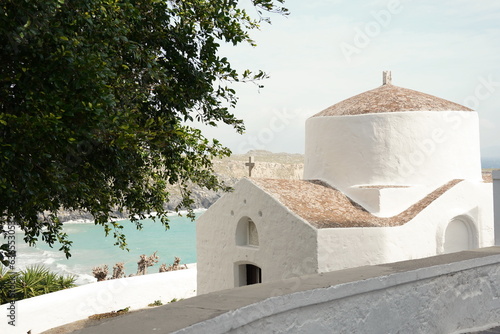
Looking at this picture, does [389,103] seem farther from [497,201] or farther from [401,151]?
[497,201]

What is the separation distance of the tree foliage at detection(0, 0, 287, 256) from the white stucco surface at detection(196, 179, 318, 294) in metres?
6.33

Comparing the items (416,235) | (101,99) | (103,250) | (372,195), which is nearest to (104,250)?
(103,250)

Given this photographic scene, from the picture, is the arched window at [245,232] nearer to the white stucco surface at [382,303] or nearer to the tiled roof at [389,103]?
the tiled roof at [389,103]

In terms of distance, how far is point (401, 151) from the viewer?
18.0m

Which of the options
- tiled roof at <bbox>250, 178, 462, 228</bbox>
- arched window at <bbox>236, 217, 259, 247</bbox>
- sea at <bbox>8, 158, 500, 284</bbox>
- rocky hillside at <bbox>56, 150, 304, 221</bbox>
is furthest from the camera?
rocky hillside at <bbox>56, 150, 304, 221</bbox>

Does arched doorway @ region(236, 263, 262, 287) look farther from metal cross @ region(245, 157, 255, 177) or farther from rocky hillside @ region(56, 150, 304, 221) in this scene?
rocky hillside @ region(56, 150, 304, 221)

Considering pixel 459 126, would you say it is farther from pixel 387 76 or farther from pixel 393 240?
pixel 393 240

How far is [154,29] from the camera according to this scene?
7941mm

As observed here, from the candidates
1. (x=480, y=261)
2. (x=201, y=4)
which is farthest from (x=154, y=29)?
(x=480, y=261)

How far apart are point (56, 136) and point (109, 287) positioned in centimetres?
1442

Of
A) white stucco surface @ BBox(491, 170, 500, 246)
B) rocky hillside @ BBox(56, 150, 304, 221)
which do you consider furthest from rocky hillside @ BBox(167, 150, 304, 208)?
white stucco surface @ BBox(491, 170, 500, 246)

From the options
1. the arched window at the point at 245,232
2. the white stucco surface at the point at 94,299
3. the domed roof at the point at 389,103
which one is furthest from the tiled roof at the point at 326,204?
the white stucco surface at the point at 94,299

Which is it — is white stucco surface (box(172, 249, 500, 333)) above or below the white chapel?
below

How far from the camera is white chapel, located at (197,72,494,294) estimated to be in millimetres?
15914
